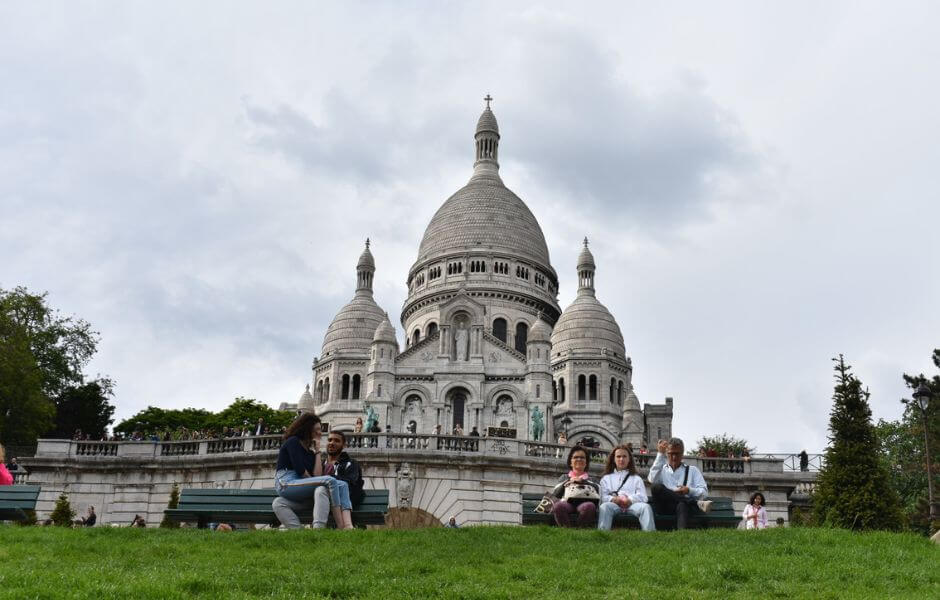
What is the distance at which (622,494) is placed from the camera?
15.2 meters

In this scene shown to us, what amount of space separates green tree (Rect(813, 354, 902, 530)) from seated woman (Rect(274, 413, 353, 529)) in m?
10.4

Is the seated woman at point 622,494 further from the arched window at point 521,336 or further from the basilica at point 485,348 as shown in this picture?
the arched window at point 521,336

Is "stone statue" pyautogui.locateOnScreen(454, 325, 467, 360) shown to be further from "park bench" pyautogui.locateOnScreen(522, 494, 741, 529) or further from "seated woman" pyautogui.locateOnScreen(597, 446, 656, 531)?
"seated woman" pyautogui.locateOnScreen(597, 446, 656, 531)

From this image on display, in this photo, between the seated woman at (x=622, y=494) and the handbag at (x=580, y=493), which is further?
the handbag at (x=580, y=493)

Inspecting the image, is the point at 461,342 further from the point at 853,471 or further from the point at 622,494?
the point at 622,494

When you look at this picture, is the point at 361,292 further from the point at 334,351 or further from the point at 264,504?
the point at 264,504

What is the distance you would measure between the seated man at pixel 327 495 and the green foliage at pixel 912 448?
2432 cm

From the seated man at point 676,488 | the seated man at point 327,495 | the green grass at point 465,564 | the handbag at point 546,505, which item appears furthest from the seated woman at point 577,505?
the seated man at point 327,495

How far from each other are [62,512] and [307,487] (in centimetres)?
1292

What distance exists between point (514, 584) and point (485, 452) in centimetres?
1522

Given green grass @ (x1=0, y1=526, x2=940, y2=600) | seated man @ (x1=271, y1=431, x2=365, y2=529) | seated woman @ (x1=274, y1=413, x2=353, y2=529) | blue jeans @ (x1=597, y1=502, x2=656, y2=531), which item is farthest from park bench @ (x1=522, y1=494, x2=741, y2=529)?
seated woman @ (x1=274, y1=413, x2=353, y2=529)

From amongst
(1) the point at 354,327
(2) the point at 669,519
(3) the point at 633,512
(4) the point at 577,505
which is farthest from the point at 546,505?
(1) the point at 354,327

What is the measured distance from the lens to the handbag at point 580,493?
15375 millimetres

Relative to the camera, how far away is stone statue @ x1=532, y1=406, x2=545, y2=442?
6544cm
